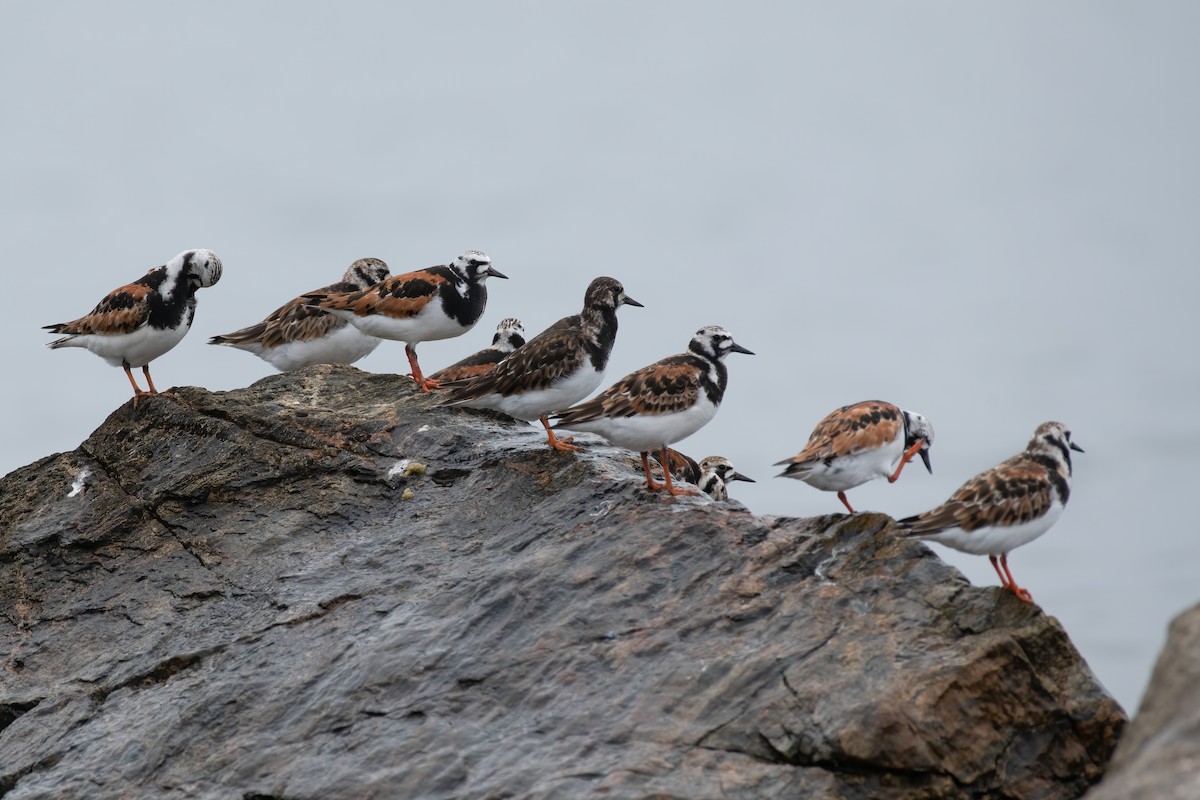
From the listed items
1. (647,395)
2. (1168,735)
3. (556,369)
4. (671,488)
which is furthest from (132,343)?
(1168,735)

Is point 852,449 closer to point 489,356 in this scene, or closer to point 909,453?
point 909,453

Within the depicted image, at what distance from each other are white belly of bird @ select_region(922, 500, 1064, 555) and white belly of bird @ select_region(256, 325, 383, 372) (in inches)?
309

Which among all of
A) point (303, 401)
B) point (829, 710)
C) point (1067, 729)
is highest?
point (303, 401)

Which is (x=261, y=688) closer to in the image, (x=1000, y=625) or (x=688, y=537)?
(x=688, y=537)

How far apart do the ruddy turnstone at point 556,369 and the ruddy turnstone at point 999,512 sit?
3214 millimetres

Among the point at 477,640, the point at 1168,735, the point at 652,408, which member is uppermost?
the point at 652,408

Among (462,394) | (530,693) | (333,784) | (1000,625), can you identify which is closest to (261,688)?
Answer: (333,784)

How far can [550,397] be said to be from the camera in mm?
11641

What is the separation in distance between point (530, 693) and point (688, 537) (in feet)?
5.42

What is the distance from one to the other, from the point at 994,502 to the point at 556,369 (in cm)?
377

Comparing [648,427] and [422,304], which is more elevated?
[422,304]

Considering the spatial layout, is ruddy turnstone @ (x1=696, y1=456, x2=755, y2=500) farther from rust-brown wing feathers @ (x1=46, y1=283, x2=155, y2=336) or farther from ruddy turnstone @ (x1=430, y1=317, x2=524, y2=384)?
rust-brown wing feathers @ (x1=46, y1=283, x2=155, y2=336)

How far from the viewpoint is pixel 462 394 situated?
12.0 metres

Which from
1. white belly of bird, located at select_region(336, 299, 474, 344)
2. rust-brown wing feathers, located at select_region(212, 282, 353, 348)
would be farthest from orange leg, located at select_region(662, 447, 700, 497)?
rust-brown wing feathers, located at select_region(212, 282, 353, 348)
